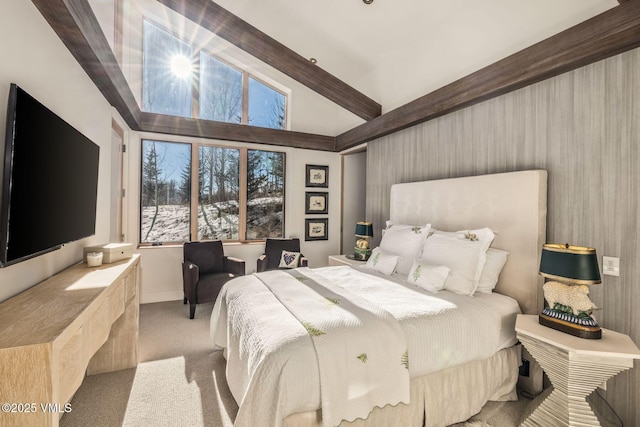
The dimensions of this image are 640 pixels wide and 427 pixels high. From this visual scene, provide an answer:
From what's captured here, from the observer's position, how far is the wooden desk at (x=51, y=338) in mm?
939

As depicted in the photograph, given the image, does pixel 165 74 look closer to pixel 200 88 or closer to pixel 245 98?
pixel 200 88

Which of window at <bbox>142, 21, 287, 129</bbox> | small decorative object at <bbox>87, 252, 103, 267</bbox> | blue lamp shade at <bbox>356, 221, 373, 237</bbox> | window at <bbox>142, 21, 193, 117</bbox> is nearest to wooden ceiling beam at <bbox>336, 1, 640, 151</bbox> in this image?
blue lamp shade at <bbox>356, 221, 373, 237</bbox>

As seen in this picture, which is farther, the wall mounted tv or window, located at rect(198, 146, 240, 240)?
window, located at rect(198, 146, 240, 240)

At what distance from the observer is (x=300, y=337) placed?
1550mm

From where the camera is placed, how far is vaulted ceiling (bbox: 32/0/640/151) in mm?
1982

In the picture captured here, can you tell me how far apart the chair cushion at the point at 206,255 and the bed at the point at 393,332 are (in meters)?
1.67

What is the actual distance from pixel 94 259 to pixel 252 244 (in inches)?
111

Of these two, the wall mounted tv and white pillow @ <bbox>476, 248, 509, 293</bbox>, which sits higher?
the wall mounted tv

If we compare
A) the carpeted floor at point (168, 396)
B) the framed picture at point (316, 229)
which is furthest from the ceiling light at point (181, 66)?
the carpeted floor at point (168, 396)

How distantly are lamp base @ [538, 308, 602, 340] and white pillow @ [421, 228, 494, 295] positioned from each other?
20.2 inches

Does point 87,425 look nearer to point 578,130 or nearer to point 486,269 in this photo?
point 486,269

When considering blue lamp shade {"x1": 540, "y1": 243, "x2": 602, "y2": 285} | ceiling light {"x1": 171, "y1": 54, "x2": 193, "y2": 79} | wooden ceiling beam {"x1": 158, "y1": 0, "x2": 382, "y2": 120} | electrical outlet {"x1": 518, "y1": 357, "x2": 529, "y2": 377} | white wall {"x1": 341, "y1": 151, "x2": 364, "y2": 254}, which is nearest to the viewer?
blue lamp shade {"x1": 540, "y1": 243, "x2": 602, "y2": 285}

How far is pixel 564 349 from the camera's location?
168cm

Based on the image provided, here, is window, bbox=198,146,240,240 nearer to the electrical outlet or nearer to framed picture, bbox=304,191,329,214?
framed picture, bbox=304,191,329,214
